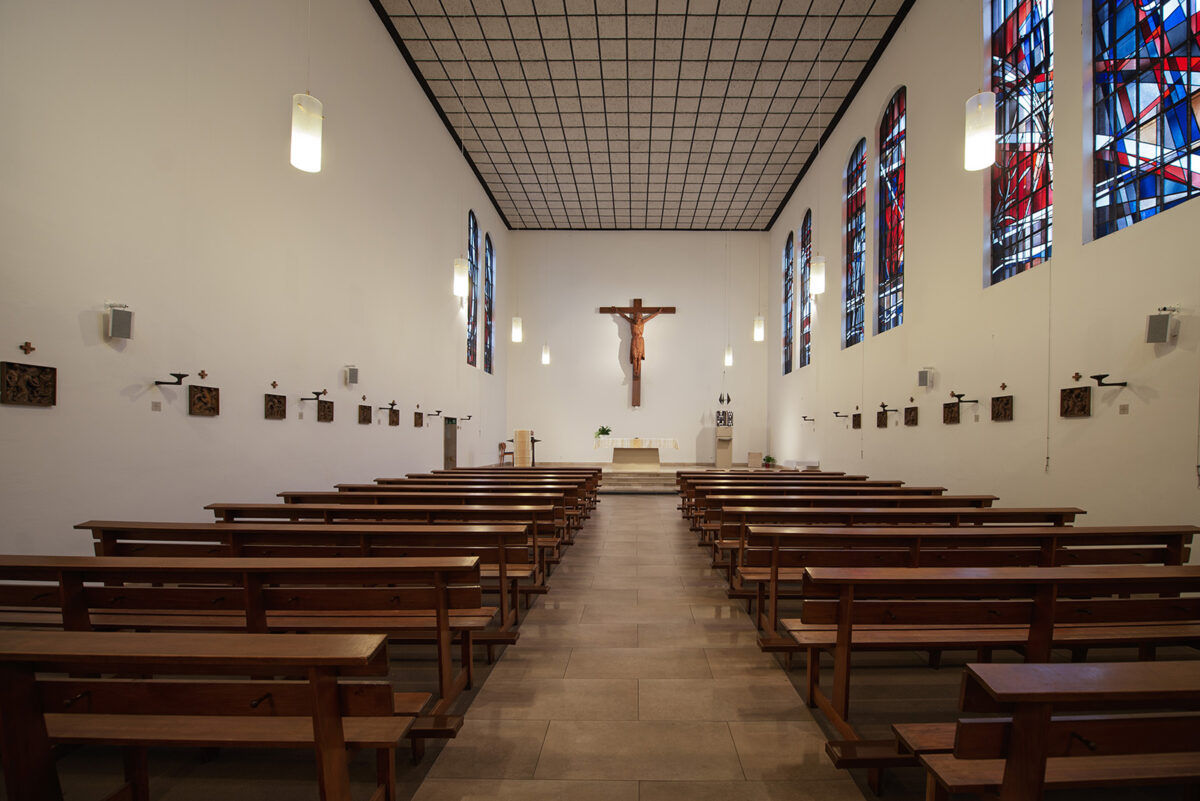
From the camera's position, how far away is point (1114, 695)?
1026 mm

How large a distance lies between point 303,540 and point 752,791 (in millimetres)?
2194

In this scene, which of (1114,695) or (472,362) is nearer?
(1114,695)

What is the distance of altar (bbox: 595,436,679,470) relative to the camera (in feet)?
40.3

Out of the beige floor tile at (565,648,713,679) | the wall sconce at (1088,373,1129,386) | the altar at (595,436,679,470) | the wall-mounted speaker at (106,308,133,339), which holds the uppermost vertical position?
the wall-mounted speaker at (106,308,133,339)

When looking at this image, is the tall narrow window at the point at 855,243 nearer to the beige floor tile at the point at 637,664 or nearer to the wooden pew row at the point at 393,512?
the wooden pew row at the point at 393,512

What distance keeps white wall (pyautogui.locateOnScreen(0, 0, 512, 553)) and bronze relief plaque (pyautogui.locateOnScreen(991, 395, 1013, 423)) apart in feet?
20.6

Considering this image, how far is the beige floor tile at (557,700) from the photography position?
7.40 ft

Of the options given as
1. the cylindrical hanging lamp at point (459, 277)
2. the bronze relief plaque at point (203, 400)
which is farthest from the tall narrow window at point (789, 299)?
the bronze relief plaque at point (203, 400)

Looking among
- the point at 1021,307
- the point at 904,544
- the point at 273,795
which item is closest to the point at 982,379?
the point at 1021,307

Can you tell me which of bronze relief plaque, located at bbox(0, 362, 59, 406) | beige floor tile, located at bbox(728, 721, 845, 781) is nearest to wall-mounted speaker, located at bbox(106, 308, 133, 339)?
bronze relief plaque, located at bbox(0, 362, 59, 406)

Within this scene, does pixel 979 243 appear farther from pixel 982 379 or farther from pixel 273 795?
pixel 273 795

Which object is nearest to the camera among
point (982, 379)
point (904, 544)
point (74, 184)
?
point (904, 544)

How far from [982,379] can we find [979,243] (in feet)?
4.36

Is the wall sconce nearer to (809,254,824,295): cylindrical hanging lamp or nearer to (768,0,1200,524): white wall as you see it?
(768,0,1200,524): white wall
